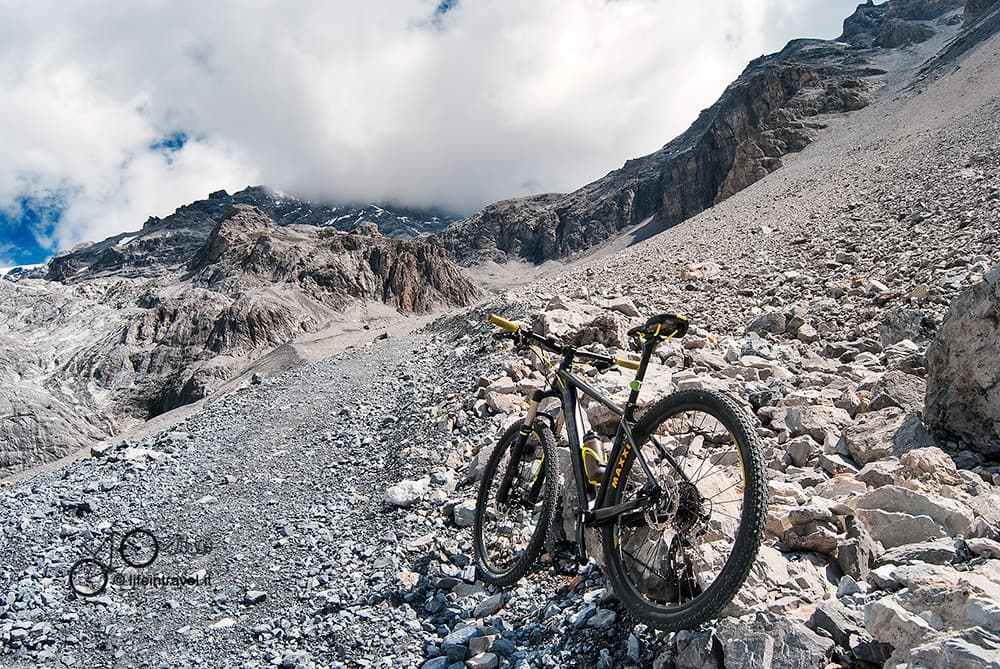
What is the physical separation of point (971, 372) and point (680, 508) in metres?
3.78

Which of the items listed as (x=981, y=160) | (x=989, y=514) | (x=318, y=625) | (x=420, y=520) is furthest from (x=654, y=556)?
(x=981, y=160)

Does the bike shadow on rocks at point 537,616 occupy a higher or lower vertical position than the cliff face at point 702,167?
lower

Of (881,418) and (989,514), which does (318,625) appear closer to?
(989,514)

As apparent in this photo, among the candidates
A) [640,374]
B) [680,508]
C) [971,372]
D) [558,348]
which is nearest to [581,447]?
[558,348]

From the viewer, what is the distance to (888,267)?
1473cm

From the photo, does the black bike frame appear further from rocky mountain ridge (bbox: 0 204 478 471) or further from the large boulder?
rocky mountain ridge (bbox: 0 204 478 471)

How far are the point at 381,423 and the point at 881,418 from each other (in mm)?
6936

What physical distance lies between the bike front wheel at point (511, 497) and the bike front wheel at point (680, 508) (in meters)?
1.06

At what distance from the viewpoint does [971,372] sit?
5.07m

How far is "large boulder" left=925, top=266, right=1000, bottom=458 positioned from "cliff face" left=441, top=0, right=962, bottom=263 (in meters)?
73.3

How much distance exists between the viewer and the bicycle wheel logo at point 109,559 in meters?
5.30

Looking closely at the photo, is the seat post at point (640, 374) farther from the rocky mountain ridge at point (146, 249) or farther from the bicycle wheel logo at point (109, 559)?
the rocky mountain ridge at point (146, 249)

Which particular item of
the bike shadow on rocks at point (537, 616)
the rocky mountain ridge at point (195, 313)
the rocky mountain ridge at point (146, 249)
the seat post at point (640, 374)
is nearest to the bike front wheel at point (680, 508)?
the seat post at point (640, 374)

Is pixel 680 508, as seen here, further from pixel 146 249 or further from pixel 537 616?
pixel 146 249
